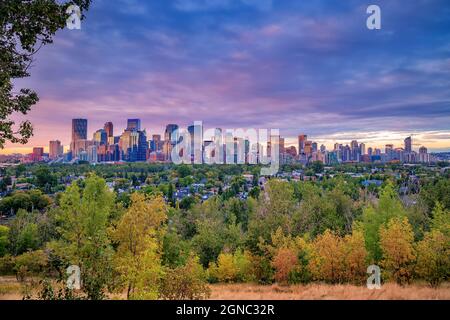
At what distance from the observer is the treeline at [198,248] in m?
16.2

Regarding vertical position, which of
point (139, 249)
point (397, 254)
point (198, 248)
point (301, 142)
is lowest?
point (198, 248)

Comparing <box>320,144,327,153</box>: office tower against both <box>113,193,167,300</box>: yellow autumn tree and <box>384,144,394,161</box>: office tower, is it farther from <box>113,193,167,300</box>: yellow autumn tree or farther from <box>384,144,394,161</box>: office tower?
<box>113,193,167,300</box>: yellow autumn tree

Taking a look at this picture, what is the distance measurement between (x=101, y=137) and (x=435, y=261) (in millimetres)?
70618

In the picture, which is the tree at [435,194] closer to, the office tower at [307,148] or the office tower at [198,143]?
the office tower at [198,143]

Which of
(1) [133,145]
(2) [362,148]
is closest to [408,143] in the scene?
(2) [362,148]

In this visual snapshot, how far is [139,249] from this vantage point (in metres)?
18.4

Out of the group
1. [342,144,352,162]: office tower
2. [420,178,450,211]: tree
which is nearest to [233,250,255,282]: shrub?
[420,178,450,211]: tree

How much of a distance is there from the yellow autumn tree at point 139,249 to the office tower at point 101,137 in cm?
5942

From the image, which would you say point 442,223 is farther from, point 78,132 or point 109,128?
point 109,128

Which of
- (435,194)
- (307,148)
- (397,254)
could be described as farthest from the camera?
(307,148)

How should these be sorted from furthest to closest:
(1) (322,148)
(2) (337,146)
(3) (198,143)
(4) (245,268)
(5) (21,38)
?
(1) (322,148) → (2) (337,146) → (3) (198,143) → (4) (245,268) → (5) (21,38)

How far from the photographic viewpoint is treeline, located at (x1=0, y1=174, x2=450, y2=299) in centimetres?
1623

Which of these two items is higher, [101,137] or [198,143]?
[101,137]
